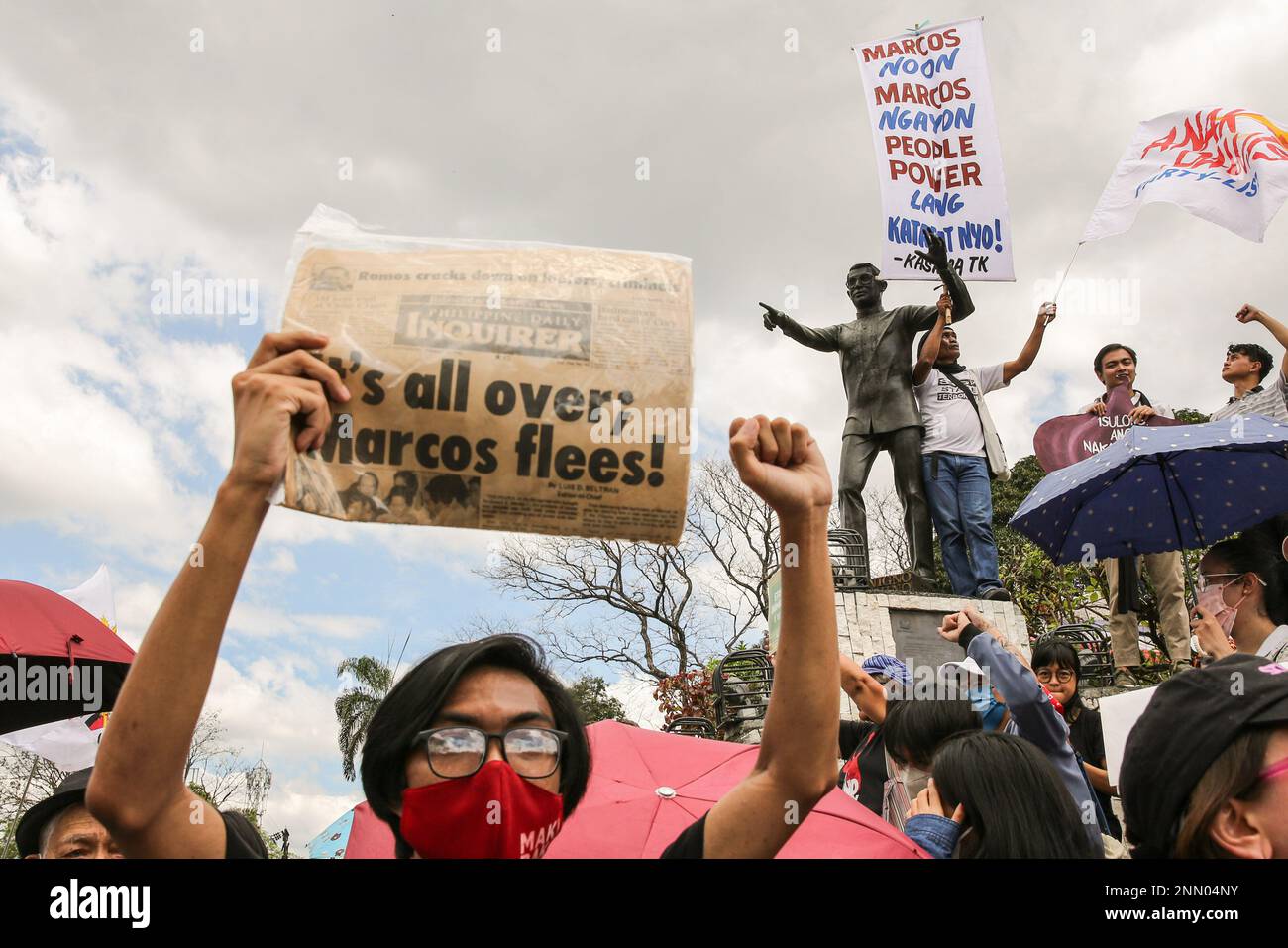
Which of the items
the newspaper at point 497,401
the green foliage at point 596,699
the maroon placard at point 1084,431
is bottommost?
the green foliage at point 596,699

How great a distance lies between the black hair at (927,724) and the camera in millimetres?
3057

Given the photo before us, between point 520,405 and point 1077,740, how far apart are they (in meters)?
3.55

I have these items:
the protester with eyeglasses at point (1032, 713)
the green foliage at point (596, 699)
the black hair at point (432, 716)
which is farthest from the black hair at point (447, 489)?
the green foliage at point (596, 699)

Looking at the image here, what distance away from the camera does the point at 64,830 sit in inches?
103

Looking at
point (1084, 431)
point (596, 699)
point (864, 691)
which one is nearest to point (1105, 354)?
point (1084, 431)

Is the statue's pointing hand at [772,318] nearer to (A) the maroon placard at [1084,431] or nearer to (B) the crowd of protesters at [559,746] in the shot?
(A) the maroon placard at [1084,431]

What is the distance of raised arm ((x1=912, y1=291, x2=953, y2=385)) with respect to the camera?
25.2 ft

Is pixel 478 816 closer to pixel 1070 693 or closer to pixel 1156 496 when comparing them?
pixel 1070 693

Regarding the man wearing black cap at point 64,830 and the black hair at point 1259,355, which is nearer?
the man wearing black cap at point 64,830

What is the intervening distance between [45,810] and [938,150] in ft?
24.6

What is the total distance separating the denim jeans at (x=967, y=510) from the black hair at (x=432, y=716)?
6635mm

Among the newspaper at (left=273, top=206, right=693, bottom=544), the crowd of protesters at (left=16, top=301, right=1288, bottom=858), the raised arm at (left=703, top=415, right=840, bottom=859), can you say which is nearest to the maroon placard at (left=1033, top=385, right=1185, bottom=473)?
the crowd of protesters at (left=16, top=301, right=1288, bottom=858)
